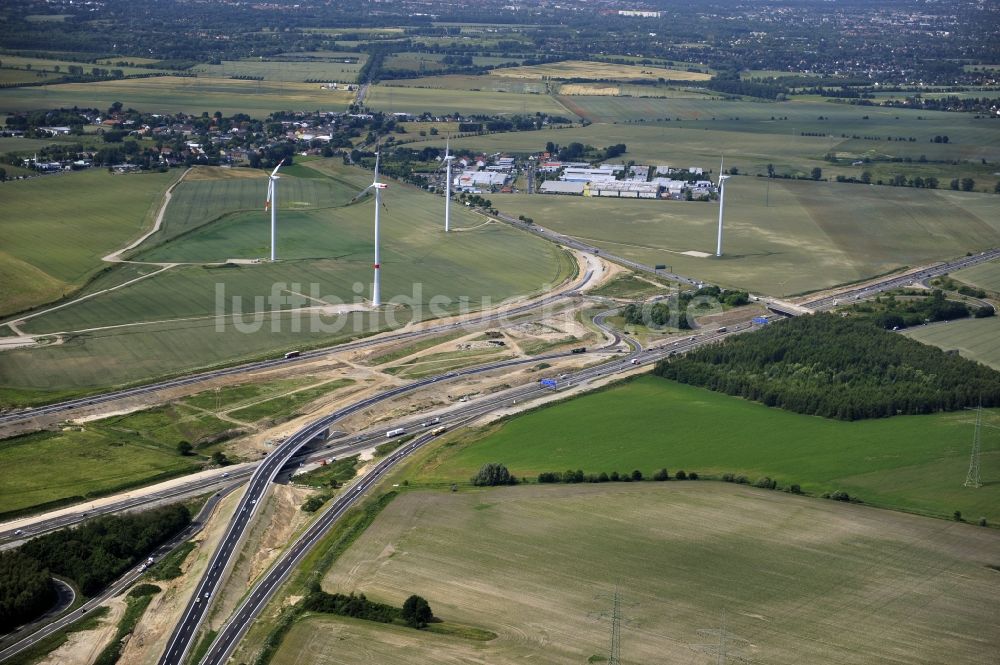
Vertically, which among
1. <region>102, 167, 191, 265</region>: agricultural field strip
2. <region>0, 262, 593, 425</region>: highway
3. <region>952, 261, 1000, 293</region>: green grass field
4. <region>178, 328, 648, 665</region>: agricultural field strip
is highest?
<region>102, 167, 191, 265</region>: agricultural field strip

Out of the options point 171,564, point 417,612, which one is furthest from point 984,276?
point 171,564

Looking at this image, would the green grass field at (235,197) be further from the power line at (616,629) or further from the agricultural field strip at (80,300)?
the power line at (616,629)

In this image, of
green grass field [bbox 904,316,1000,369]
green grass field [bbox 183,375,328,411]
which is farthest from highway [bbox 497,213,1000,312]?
green grass field [bbox 183,375,328,411]

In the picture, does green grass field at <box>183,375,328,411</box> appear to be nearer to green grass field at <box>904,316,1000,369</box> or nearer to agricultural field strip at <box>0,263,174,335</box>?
agricultural field strip at <box>0,263,174,335</box>

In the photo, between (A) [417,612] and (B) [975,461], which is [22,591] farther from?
(B) [975,461]

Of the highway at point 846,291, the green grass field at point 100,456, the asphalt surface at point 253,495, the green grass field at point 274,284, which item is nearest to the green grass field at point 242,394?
the green grass field at point 100,456

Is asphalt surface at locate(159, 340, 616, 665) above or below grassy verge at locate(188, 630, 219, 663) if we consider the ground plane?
above
